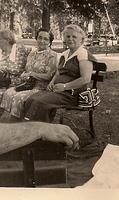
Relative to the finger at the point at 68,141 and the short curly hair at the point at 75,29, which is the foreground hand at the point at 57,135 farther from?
the short curly hair at the point at 75,29

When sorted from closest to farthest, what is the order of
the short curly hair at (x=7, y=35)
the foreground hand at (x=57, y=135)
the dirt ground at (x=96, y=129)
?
the foreground hand at (x=57, y=135), the dirt ground at (x=96, y=129), the short curly hair at (x=7, y=35)

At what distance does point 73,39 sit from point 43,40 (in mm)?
119

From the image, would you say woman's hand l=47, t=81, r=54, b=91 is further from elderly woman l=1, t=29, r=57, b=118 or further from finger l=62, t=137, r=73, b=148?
finger l=62, t=137, r=73, b=148

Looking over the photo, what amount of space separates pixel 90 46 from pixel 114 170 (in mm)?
487

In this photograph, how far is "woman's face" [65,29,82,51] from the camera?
72.3 inches

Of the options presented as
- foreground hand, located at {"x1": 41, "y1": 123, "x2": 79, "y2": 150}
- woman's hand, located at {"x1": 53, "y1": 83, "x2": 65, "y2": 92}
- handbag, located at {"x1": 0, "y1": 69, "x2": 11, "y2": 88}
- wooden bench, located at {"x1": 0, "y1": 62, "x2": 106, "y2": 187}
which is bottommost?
wooden bench, located at {"x1": 0, "y1": 62, "x2": 106, "y2": 187}

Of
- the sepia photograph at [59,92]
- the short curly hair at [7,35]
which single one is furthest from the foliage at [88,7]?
the short curly hair at [7,35]

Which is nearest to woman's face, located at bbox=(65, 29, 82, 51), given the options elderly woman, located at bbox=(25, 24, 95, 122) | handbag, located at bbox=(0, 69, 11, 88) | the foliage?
elderly woman, located at bbox=(25, 24, 95, 122)

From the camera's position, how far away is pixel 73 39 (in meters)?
1.89

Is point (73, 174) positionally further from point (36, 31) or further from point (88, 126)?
point (36, 31)

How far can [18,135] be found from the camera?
147cm

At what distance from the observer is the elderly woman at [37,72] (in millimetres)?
1856

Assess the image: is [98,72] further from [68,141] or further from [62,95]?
[68,141]

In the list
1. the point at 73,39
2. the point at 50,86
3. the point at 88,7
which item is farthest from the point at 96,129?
the point at 88,7
